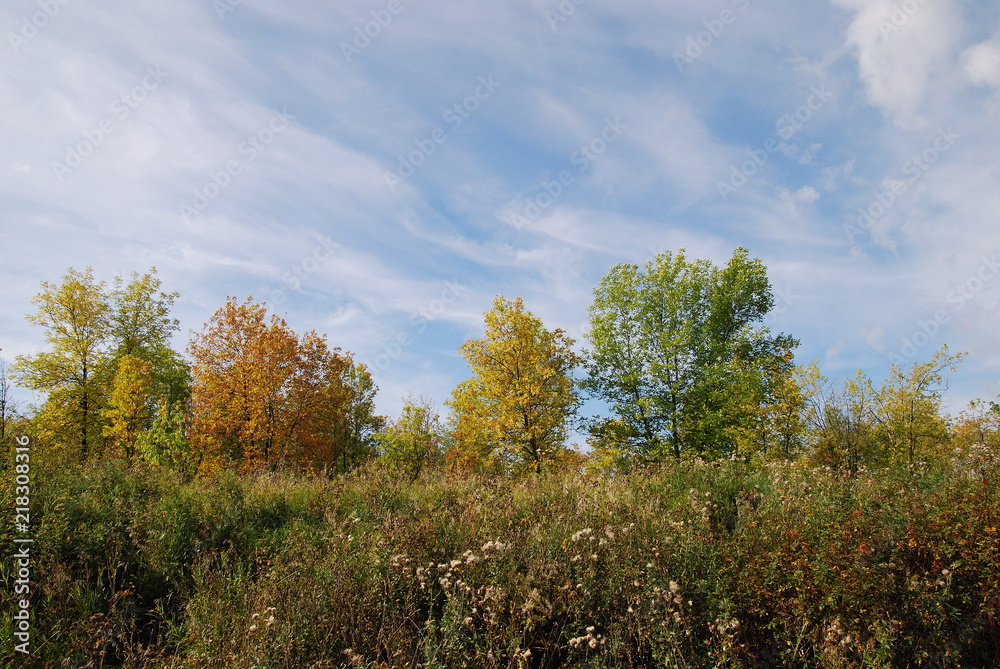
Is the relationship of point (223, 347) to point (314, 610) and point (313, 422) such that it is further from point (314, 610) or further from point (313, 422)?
point (314, 610)

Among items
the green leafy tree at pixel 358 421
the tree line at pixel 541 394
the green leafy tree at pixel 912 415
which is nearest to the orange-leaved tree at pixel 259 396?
the tree line at pixel 541 394

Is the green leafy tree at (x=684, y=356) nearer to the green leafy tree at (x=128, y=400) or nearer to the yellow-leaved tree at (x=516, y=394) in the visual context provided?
the yellow-leaved tree at (x=516, y=394)

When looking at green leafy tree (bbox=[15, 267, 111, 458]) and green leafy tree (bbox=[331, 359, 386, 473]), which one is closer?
green leafy tree (bbox=[15, 267, 111, 458])

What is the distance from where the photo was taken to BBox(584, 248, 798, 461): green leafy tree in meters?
25.5

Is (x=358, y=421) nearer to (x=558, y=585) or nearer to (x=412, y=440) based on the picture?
(x=412, y=440)

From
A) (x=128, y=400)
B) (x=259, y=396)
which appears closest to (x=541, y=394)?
(x=259, y=396)

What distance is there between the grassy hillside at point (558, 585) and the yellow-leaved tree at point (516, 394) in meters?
17.0

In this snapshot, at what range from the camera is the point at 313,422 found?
83.8 feet

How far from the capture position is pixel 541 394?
23734 millimetres

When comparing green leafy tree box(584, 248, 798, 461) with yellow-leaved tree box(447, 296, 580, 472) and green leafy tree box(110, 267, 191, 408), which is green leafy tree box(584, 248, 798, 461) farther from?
green leafy tree box(110, 267, 191, 408)

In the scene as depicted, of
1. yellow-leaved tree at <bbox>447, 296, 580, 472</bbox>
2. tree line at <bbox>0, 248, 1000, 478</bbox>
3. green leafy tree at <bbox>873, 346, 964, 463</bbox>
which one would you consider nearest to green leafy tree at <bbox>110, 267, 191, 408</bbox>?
tree line at <bbox>0, 248, 1000, 478</bbox>

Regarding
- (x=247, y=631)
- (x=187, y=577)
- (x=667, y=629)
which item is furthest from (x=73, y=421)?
(x=667, y=629)

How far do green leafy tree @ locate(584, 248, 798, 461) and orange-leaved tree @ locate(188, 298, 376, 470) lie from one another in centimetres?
1404

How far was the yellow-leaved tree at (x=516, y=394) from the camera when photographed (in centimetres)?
2378
